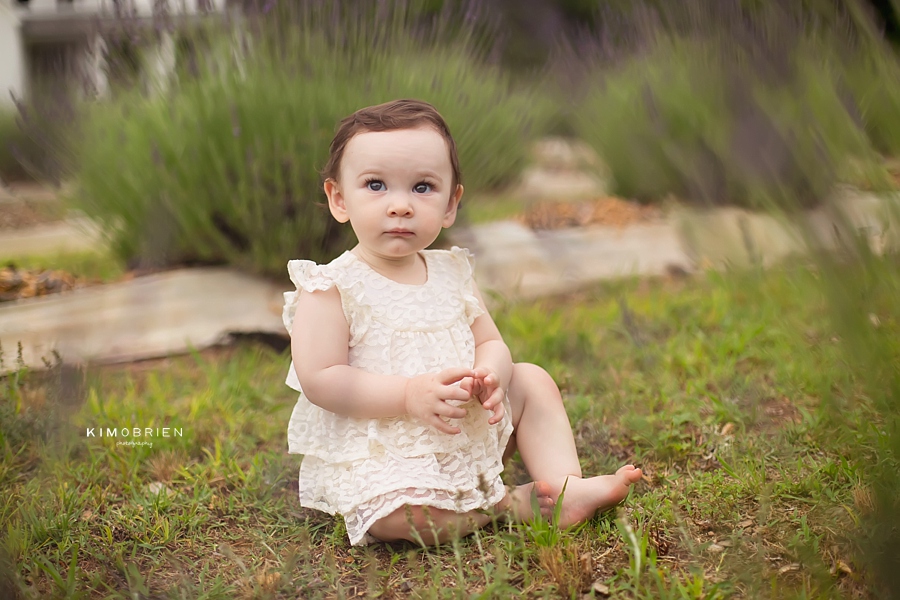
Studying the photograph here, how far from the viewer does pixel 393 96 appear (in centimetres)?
285

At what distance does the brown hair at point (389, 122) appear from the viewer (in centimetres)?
149

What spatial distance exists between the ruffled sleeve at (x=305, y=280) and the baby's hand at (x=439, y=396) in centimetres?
26

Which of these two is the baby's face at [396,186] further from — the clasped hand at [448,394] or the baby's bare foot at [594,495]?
the baby's bare foot at [594,495]

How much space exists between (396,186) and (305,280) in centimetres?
25

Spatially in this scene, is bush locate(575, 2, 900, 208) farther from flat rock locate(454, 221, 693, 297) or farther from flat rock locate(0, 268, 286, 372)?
flat rock locate(0, 268, 286, 372)

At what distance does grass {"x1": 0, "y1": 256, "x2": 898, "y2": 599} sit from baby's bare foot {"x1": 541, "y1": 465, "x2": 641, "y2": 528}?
0.04m

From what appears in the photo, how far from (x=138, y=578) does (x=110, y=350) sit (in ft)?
5.25

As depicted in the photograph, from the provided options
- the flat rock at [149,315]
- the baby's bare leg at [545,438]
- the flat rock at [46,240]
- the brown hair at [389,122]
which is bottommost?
the flat rock at [46,240]

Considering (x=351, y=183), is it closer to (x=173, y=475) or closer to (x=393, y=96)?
(x=173, y=475)

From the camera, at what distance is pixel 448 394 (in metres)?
1.36

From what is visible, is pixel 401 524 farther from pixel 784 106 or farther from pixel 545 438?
pixel 784 106

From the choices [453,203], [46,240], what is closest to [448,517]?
[453,203]

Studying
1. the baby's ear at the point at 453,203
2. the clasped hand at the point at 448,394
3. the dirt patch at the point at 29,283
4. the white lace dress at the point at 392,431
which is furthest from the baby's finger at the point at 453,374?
the dirt patch at the point at 29,283

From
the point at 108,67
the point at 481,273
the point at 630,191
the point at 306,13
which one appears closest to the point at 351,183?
the point at 306,13
